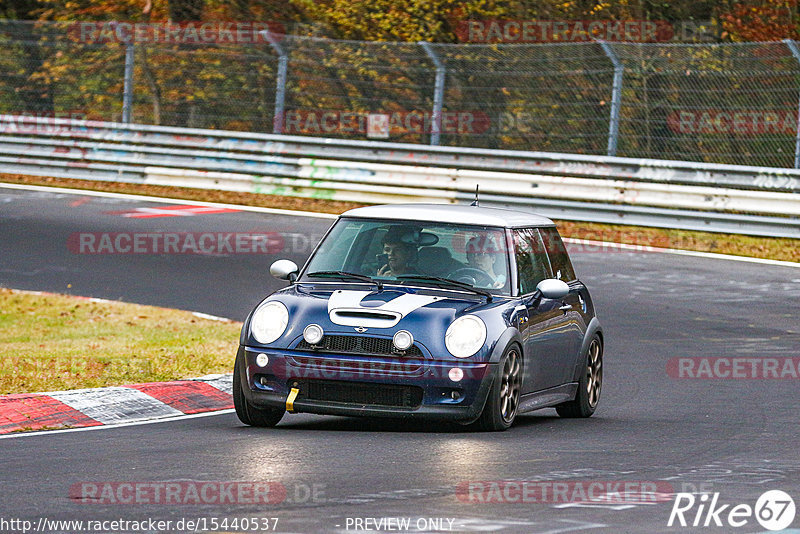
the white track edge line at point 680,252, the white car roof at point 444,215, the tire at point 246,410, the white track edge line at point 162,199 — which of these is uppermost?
the white car roof at point 444,215

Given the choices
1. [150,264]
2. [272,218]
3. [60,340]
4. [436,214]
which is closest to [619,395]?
[436,214]

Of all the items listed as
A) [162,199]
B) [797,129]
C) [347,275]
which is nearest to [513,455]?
[347,275]

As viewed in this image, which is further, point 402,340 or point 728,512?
point 402,340

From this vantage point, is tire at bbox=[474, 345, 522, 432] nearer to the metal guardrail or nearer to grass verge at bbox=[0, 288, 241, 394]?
grass verge at bbox=[0, 288, 241, 394]

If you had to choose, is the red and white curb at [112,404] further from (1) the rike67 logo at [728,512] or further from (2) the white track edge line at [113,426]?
(1) the rike67 logo at [728,512]

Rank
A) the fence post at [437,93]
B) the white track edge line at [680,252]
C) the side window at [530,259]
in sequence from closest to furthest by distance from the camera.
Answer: the side window at [530,259]
the white track edge line at [680,252]
the fence post at [437,93]

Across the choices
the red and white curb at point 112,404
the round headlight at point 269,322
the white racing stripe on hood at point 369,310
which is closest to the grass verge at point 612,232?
the red and white curb at point 112,404

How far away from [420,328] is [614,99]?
13461mm

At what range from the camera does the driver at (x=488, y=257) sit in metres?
9.58

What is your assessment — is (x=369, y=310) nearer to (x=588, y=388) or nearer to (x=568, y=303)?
(x=568, y=303)

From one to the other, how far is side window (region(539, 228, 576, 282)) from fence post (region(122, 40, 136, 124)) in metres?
16.0

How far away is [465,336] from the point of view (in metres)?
8.72

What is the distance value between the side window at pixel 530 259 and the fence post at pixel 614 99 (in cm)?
1149

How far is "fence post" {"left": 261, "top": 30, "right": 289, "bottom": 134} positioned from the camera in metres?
24.4
